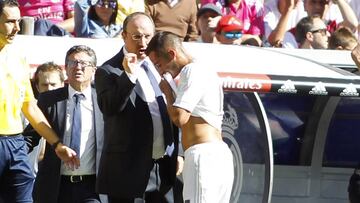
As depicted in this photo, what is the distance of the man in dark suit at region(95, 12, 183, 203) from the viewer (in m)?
7.99

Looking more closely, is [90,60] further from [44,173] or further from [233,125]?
[233,125]

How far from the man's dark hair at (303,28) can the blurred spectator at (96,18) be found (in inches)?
80.5

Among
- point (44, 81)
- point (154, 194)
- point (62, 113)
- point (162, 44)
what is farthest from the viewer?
point (44, 81)

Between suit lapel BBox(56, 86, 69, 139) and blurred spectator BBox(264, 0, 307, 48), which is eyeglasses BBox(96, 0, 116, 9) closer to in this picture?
blurred spectator BBox(264, 0, 307, 48)

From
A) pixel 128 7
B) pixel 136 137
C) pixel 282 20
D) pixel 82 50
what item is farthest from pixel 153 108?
pixel 282 20

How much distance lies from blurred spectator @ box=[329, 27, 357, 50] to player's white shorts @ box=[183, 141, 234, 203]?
421 centimetres

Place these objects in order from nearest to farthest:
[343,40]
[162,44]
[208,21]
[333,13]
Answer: [162,44] < [208,21] < [343,40] < [333,13]

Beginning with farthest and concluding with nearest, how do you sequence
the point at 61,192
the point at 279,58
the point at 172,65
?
the point at 279,58 → the point at 61,192 → the point at 172,65

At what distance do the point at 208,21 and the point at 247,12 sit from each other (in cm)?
88

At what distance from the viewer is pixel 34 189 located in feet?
27.9

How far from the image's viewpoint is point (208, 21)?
11641 mm

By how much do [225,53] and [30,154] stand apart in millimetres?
1825

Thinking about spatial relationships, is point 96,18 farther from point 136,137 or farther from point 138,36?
point 136,137

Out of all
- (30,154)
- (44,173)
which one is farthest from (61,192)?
(30,154)
